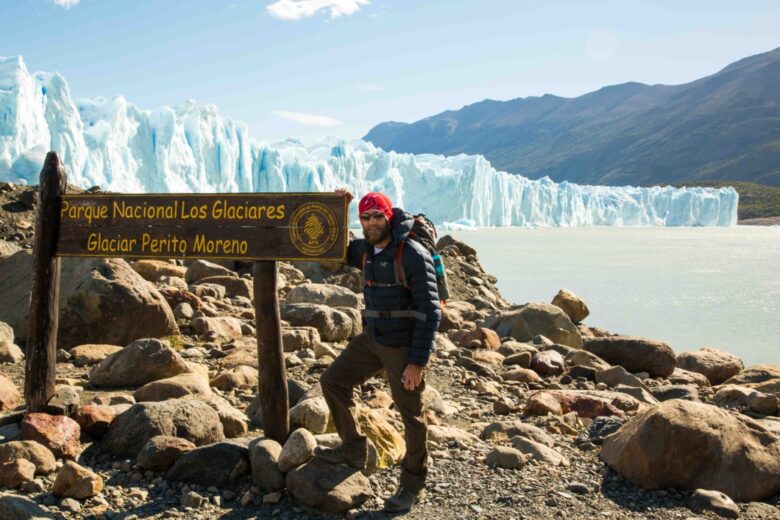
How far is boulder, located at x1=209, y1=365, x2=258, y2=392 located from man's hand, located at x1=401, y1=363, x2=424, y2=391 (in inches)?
111

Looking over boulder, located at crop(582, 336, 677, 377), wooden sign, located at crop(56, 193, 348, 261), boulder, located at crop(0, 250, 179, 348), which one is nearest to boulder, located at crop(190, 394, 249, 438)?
wooden sign, located at crop(56, 193, 348, 261)

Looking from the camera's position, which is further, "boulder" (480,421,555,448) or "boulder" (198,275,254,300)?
"boulder" (198,275,254,300)

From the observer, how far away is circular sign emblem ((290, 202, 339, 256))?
429cm

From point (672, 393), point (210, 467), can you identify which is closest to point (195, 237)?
point (210, 467)

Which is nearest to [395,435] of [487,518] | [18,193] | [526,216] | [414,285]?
[487,518]

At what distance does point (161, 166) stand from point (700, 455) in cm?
3336

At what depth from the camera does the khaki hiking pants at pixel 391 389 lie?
378 cm

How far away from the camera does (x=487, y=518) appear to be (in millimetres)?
3869

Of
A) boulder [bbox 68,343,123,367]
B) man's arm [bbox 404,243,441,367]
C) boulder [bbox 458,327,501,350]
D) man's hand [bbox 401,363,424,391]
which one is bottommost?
boulder [bbox 458,327,501,350]

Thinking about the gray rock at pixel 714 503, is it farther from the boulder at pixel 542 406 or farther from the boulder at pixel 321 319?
the boulder at pixel 321 319

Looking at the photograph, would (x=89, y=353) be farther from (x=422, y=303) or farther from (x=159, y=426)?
(x=422, y=303)

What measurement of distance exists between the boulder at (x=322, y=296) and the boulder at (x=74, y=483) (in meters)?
6.24

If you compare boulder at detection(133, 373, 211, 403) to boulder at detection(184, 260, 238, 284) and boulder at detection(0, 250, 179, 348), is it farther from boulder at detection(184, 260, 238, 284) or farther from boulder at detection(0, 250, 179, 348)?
boulder at detection(184, 260, 238, 284)

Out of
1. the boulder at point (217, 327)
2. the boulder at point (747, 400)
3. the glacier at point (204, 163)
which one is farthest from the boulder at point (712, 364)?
the glacier at point (204, 163)
